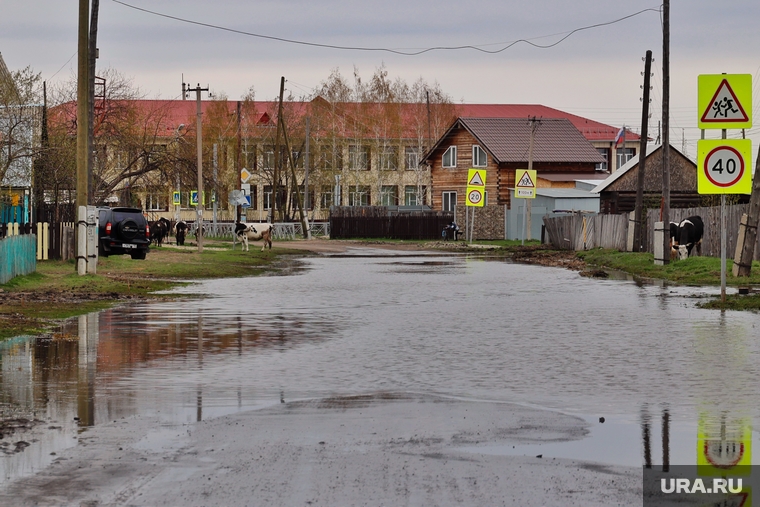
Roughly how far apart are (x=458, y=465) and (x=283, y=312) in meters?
12.8

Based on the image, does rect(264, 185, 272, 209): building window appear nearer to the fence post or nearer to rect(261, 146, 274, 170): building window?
rect(261, 146, 274, 170): building window

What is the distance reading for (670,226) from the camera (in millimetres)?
36500

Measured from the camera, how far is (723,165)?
20609 millimetres

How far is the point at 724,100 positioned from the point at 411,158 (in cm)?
9104

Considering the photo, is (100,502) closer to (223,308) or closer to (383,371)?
(383,371)

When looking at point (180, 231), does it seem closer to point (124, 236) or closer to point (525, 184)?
point (124, 236)

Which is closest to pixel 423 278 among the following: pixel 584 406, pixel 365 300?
pixel 365 300

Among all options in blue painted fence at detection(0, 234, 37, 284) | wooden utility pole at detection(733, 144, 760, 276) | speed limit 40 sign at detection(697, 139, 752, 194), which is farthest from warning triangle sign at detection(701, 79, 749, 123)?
blue painted fence at detection(0, 234, 37, 284)

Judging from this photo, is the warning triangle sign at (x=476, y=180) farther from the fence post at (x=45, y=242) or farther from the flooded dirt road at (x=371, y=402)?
the flooded dirt road at (x=371, y=402)

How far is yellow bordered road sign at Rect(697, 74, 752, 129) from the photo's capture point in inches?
795

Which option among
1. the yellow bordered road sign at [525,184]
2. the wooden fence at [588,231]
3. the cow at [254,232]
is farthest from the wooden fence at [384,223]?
the cow at [254,232]

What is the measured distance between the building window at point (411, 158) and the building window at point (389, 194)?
235 cm

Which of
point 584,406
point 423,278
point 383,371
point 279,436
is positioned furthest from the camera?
point 423,278

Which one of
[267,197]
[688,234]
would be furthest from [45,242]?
[267,197]
